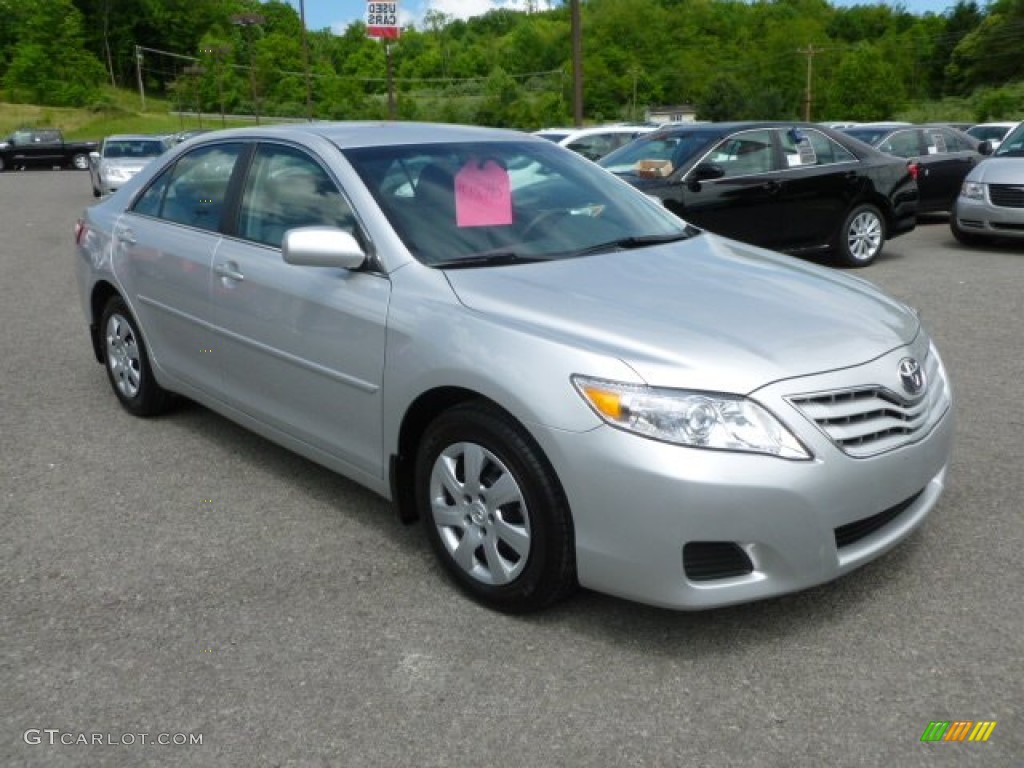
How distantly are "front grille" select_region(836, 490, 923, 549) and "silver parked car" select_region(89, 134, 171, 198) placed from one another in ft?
60.0

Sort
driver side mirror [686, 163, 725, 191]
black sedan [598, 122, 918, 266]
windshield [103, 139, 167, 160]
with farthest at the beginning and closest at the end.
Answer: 1. windshield [103, 139, 167, 160]
2. black sedan [598, 122, 918, 266]
3. driver side mirror [686, 163, 725, 191]

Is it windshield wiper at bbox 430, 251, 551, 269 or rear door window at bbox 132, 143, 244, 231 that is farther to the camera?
rear door window at bbox 132, 143, 244, 231

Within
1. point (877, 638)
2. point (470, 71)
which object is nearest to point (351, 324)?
point (877, 638)

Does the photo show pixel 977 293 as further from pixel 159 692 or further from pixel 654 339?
pixel 159 692

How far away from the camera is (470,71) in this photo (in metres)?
142

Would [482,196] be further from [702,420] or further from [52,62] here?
[52,62]

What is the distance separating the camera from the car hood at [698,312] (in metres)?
2.86

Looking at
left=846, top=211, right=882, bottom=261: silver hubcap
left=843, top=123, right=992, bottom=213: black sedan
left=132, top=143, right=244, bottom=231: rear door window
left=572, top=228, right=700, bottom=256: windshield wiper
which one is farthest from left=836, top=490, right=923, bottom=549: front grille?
left=843, top=123, right=992, bottom=213: black sedan

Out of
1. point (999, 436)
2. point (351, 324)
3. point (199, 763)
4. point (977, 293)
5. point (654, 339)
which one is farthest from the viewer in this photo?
point (977, 293)

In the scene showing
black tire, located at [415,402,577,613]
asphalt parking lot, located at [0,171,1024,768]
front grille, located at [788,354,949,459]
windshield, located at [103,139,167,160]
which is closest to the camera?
asphalt parking lot, located at [0,171,1024,768]

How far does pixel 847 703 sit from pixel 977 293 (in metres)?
7.01

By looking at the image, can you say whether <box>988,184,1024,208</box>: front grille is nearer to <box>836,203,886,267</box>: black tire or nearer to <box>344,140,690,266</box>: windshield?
<box>836,203,886,267</box>: black tire

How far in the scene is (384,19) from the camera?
800 inches

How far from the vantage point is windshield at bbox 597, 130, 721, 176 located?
955cm
